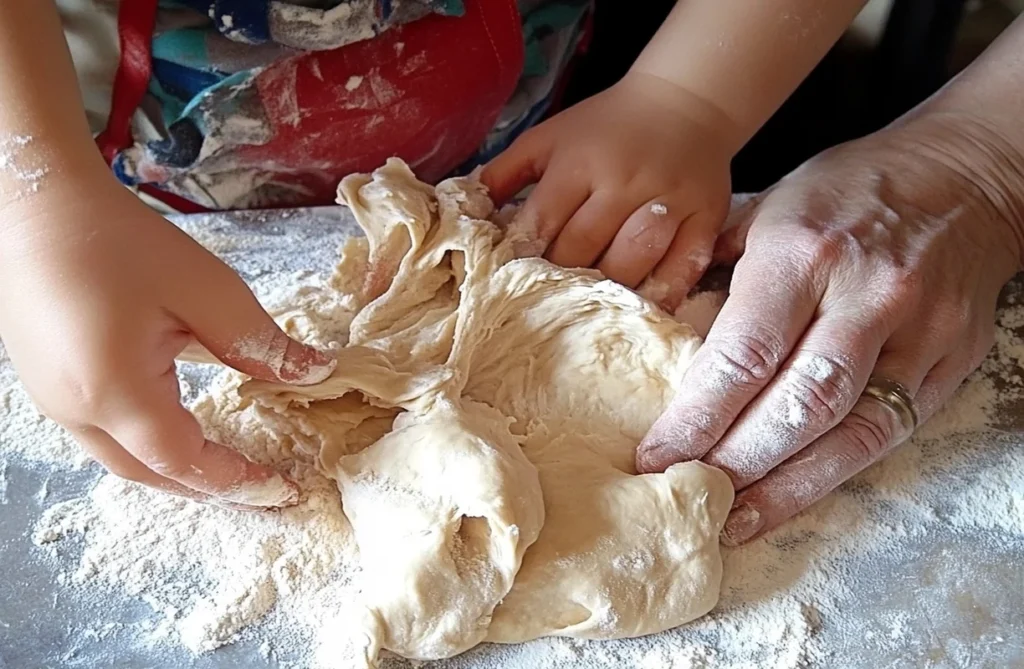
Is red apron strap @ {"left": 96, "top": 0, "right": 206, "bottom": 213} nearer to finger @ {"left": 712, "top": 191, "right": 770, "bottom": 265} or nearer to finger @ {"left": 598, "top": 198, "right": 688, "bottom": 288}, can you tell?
finger @ {"left": 598, "top": 198, "right": 688, "bottom": 288}

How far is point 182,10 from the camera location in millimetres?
1188

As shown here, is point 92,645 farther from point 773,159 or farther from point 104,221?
point 773,159

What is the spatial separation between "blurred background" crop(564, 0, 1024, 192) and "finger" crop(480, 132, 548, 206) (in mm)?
612

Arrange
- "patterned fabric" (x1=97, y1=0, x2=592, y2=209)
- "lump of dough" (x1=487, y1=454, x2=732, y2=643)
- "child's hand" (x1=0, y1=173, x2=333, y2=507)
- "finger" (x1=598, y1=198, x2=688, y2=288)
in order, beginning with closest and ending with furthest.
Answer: "child's hand" (x1=0, y1=173, x2=333, y2=507) → "lump of dough" (x1=487, y1=454, x2=732, y2=643) → "finger" (x1=598, y1=198, x2=688, y2=288) → "patterned fabric" (x1=97, y1=0, x2=592, y2=209)

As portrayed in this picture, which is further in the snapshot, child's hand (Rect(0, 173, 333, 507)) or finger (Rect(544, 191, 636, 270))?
finger (Rect(544, 191, 636, 270))

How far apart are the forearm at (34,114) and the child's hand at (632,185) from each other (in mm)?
499

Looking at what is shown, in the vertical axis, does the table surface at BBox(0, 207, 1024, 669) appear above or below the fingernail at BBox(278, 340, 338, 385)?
below

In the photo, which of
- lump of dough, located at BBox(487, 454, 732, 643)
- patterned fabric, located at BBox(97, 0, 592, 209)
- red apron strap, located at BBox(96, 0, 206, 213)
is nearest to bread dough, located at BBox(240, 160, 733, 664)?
lump of dough, located at BBox(487, 454, 732, 643)

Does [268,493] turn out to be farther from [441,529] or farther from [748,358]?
[748,358]

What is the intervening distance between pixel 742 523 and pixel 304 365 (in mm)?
464

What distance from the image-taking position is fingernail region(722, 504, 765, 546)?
0.94m

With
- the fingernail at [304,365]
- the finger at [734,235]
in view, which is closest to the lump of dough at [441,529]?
the fingernail at [304,365]

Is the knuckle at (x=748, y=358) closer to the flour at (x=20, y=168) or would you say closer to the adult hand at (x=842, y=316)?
the adult hand at (x=842, y=316)

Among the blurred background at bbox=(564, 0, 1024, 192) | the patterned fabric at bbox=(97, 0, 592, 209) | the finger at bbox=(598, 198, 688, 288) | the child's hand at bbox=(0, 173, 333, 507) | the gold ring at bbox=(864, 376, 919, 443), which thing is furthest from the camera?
the blurred background at bbox=(564, 0, 1024, 192)
